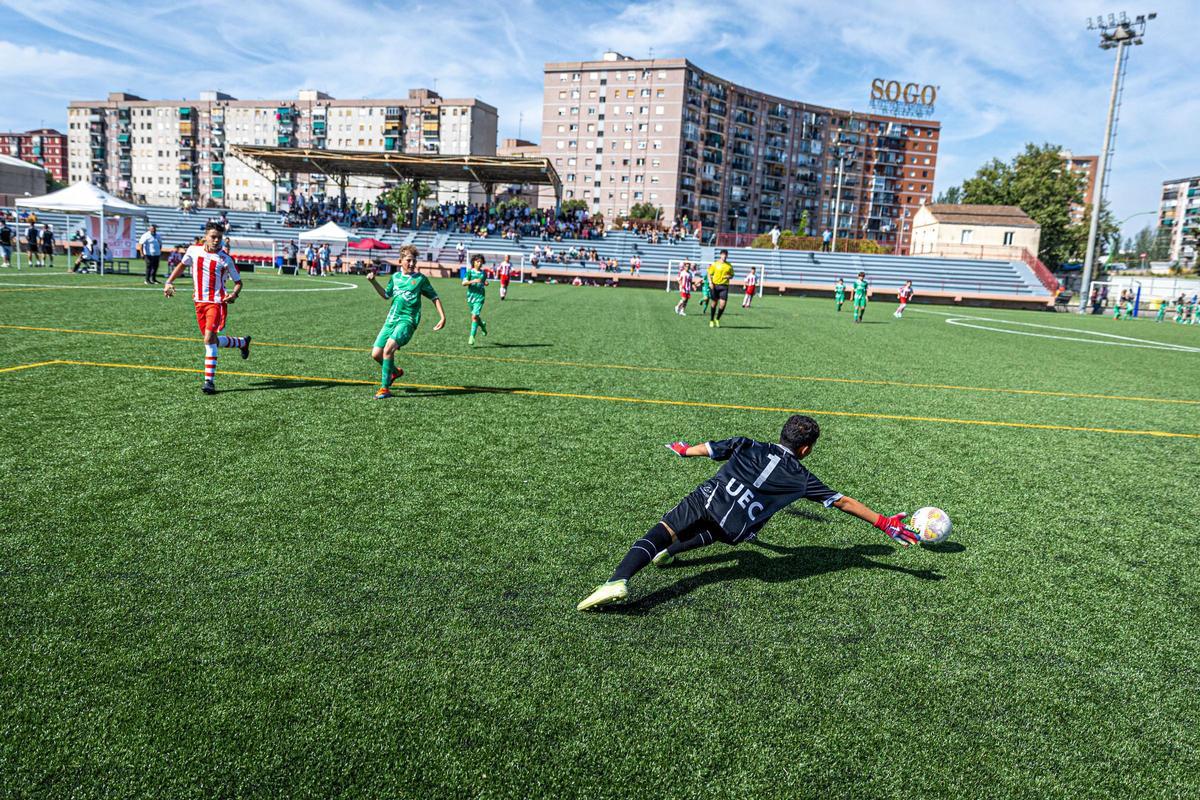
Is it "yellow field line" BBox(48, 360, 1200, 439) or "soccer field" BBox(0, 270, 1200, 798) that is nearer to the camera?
"soccer field" BBox(0, 270, 1200, 798)

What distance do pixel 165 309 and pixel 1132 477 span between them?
1929 centimetres

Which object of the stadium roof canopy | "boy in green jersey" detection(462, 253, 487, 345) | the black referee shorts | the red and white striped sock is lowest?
the black referee shorts

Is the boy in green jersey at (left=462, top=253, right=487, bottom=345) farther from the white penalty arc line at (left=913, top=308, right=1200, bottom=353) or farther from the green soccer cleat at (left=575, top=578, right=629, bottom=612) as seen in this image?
the white penalty arc line at (left=913, top=308, right=1200, bottom=353)

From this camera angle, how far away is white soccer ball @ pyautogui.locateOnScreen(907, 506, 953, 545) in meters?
4.95

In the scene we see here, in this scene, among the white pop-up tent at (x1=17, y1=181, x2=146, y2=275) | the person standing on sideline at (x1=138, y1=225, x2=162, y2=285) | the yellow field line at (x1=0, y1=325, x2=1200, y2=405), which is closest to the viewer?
the yellow field line at (x1=0, y1=325, x2=1200, y2=405)

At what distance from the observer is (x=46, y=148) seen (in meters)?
157

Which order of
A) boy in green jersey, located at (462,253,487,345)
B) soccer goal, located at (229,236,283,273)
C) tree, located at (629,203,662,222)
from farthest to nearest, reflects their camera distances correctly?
tree, located at (629,203,662,222) < soccer goal, located at (229,236,283,273) < boy in green jersey, located at (462,253,487,345)

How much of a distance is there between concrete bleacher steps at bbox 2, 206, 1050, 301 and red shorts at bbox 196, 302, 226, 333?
44.0 m

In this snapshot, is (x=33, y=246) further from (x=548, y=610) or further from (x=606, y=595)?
(x=606, y=595)

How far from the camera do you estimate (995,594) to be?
14.4 feet

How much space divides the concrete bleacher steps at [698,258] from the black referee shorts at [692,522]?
48784mm

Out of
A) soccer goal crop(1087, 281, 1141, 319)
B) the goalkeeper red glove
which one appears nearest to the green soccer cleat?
the goalkeeper red glove

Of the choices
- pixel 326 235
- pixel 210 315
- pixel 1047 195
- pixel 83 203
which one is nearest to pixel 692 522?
pixel 210 315

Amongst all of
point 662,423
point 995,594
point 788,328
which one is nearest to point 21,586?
point 995,594
